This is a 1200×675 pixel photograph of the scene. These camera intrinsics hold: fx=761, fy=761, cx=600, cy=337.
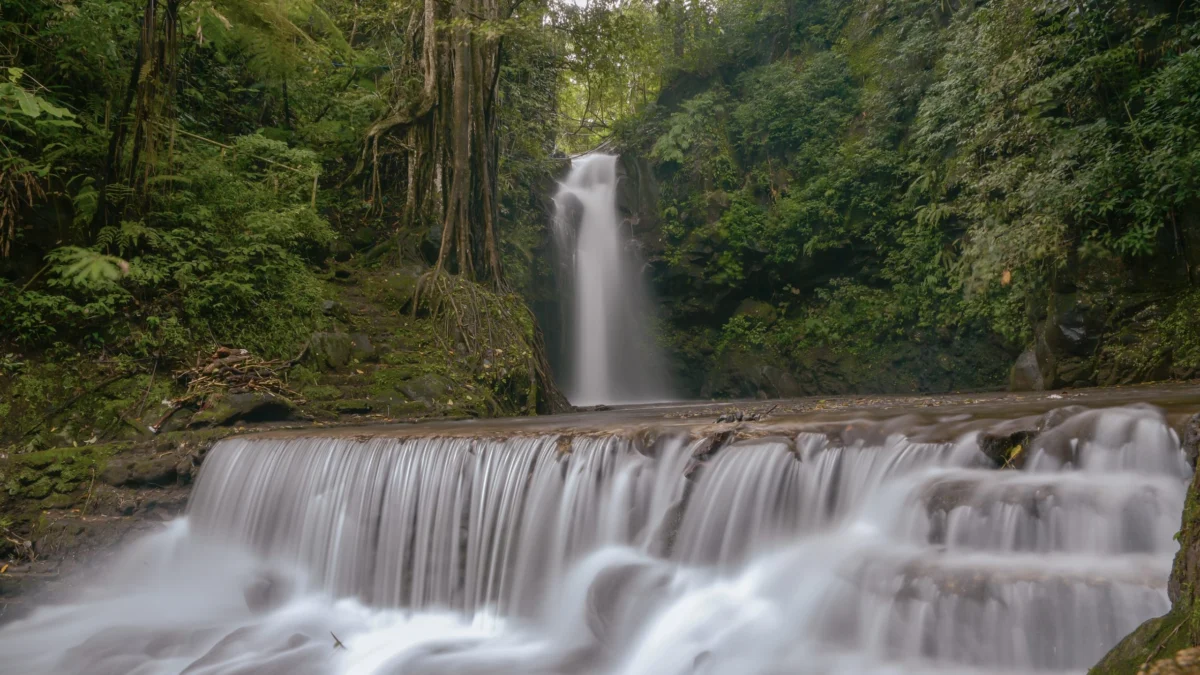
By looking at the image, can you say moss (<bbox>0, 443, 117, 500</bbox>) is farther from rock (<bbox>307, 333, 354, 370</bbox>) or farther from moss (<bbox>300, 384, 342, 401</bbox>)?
rock (<bbox>307, 333, 354, 370</bbox>)

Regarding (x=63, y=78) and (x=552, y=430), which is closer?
(x=552, y=430)

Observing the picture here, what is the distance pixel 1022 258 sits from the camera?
9.80m

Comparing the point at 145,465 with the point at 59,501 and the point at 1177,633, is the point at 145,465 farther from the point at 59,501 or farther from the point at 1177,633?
the point at 1177,633

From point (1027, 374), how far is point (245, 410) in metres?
10.4

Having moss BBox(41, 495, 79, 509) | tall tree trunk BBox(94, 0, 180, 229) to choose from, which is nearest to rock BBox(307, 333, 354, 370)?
tall tree trunk BBox(94, 0, 180, 229)

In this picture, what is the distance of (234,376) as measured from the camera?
884cm

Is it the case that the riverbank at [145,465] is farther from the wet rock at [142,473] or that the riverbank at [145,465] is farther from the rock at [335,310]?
the rock at [335,310]

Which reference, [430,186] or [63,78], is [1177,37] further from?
[63,78]

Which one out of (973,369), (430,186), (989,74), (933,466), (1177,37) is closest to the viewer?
(933,466)

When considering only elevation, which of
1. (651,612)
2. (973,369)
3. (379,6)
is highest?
(379,6)

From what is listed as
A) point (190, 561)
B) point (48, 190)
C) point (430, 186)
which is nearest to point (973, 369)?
point (430, 186)

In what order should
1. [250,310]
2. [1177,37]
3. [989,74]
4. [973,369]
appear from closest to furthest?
[1177,37], [250,310], [989,74], [973,369]

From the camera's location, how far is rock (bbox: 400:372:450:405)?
9703 millimetres

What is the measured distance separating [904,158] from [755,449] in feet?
39.7
